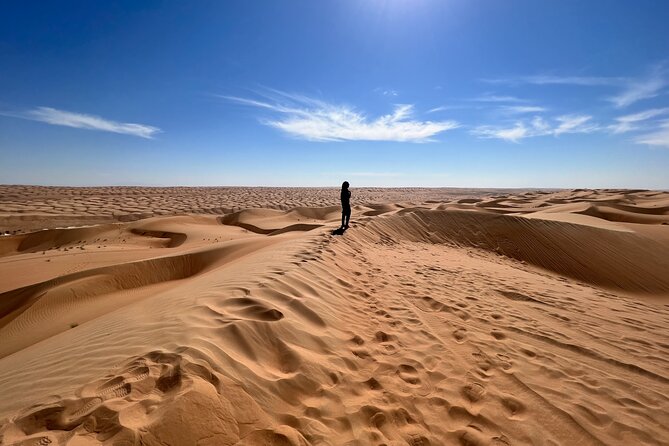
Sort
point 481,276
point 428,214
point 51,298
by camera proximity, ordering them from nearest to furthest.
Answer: point 51,298, point 481,276, point 428,214

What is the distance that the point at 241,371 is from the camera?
2.47 metres

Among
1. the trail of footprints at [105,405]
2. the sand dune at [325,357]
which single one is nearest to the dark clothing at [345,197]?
the sand dune at [325,357]

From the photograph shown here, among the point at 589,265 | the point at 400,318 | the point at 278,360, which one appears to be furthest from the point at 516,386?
the point at 589,265

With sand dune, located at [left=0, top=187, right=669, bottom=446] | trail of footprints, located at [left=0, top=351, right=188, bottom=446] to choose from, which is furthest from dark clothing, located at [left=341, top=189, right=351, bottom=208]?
trail of footprints, located at [left=0, top=351, right=188, bottom=446]

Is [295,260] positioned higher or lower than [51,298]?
higher

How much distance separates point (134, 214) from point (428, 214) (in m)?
15.8

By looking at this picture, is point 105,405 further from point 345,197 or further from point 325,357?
point 345,197

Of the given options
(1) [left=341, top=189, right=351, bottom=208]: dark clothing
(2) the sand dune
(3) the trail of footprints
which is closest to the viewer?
(3) the trail of footprints

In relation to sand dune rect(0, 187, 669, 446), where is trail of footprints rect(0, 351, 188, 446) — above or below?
above

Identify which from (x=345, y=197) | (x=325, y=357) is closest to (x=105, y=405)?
(x=325, y=357)

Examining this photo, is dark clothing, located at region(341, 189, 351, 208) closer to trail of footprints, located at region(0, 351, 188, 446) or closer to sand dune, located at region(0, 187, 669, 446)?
sand dune, located at region(0, 187, 669, 446)

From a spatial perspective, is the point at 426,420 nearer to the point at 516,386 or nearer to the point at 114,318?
the point at 516,386

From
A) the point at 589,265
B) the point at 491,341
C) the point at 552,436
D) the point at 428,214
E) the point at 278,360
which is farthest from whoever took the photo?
the point at 428,214

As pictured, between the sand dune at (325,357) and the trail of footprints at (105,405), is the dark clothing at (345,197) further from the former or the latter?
the trail of footprints at (105,405)
